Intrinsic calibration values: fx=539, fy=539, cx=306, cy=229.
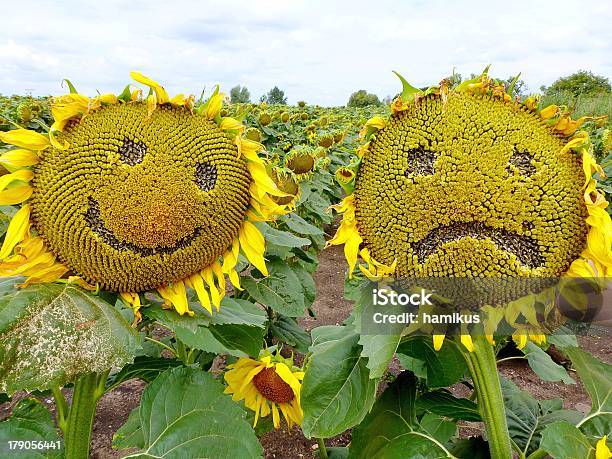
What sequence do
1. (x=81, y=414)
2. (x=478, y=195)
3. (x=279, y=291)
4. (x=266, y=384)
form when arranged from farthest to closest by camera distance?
(x=279, y=291) < (x=266, y=384) < (x=81, y=414) < (x=478, y=195)

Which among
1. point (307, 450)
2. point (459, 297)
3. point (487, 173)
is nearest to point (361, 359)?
point (459, 297)

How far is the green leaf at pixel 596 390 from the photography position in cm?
145

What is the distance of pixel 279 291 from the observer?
114 inches

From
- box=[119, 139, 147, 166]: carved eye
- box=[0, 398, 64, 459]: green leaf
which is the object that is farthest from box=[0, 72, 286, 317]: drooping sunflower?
box=[0, 398, 64, 459]: green leaf

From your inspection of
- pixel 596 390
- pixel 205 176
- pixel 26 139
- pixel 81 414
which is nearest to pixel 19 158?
pixel 26 139

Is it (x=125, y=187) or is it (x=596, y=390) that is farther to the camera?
(x=596, y=390)

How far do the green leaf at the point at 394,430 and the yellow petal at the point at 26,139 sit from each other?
1.18 m

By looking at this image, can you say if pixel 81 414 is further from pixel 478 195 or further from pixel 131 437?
pixel 478 195

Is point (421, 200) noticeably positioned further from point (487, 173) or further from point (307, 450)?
point (307, 450)

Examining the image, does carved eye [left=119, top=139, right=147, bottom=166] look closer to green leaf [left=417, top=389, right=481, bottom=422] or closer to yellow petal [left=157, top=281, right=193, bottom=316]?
yellow petal [left=157, top=281, right=193, bottom=316]

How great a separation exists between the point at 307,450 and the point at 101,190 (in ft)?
8.33

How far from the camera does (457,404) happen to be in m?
1.61

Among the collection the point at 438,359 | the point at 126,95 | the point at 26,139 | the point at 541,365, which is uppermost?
the point at 126,95

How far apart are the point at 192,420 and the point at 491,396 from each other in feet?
2.66
